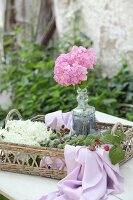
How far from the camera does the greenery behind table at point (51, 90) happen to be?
10.9ft

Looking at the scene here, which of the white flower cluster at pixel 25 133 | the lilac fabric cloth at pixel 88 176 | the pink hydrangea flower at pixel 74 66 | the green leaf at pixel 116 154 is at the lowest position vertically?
the lilac fabric cloth at pixel 88 176

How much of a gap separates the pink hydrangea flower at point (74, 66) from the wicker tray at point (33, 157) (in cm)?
24

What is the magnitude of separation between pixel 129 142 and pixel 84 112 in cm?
22

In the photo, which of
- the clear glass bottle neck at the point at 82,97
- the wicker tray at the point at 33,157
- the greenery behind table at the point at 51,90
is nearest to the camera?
the wicker tray at the point at 33,157

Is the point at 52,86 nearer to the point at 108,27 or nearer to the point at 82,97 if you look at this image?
the point at 108,27

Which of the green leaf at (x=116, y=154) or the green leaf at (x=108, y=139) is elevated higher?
the green leaf at (x=108, y=139)

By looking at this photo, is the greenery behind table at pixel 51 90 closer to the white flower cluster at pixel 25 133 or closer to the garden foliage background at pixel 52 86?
the garden foliage background at pixel 52 86

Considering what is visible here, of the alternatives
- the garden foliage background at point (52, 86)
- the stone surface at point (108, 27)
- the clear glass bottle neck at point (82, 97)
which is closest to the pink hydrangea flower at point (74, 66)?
the clear glass bottle neck at point (82, 97)

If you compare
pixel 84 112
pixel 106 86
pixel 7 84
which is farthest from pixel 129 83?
pixel 84 112

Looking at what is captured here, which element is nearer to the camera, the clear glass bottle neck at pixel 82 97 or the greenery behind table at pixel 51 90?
the clear glass bottle neck at pixel 82 97

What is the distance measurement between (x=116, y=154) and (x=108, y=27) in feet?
7.57

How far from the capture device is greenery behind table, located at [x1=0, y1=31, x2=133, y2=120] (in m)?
3.31

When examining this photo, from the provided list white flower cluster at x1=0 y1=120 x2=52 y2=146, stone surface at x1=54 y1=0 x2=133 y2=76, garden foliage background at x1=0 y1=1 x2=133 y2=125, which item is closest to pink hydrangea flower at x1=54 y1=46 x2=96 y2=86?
white flower cluster at x1=0 y1=120 x2=52 y2=146

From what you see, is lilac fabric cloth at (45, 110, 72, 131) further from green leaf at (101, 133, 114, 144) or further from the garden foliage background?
the garden foliage background
